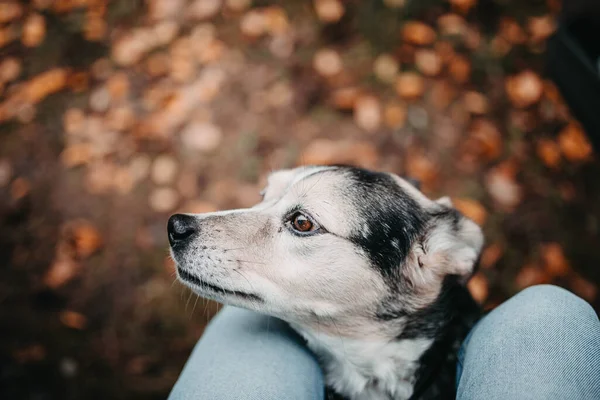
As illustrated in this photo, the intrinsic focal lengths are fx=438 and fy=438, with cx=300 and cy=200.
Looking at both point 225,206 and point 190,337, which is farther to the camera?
point 225,206

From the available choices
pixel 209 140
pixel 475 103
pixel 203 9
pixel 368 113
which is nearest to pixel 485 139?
pixel 475 103

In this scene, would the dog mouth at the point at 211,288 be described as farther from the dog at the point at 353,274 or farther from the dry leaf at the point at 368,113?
the dry leaf at the point at 368,113

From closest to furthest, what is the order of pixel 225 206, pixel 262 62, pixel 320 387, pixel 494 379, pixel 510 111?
pixel 494 379
pixel 320 387
pixel 225 206
pixel 510 111
pixel 262 62

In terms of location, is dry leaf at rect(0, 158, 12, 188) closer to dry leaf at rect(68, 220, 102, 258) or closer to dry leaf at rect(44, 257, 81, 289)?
dry leaf at rect(68, 220, 102, 258)

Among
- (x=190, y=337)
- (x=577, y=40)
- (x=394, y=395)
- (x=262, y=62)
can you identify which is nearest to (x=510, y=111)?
(x=577, y=40)

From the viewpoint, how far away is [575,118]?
166 inches

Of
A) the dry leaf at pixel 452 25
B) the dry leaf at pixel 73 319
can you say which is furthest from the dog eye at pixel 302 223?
the dry leaf at pixel 452 25

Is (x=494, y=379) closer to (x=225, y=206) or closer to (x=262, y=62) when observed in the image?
(x=225, y=206)

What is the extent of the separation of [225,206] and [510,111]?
2921 millimetres

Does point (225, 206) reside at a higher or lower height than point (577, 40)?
lower

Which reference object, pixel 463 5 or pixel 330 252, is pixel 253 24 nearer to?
pixel 463 5

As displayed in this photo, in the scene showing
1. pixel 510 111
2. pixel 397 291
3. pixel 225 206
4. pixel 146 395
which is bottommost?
pixel 146 395

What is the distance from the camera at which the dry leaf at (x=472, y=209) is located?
150 inches

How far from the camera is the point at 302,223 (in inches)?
87.4
